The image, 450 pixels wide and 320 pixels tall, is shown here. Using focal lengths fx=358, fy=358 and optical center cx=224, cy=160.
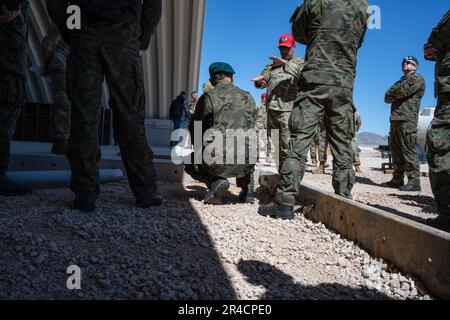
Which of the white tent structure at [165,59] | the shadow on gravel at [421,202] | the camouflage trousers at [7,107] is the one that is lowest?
the shadow on gravel at [421,202]

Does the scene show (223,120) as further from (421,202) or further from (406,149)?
(406,149)

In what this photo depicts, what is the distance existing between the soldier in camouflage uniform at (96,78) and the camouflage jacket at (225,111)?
907mm

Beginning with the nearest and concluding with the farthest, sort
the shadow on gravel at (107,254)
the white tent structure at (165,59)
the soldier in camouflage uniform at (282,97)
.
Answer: the shadow on gravel at (107,254) → the soldier in camouflage uniform at (282,97) → the white tent structure at (165,59)

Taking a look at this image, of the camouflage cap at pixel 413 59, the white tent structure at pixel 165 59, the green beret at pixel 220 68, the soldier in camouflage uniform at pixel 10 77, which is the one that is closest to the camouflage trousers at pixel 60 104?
the soldier in camouflage uniform at pixel 10 77

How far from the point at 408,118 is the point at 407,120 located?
0.03m

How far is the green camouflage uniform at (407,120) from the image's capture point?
5.44 metres


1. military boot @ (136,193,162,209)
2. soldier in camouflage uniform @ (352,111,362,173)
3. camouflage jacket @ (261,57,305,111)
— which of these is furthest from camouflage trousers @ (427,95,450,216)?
soldier in camouflage uniform @ (352,111,362,173)

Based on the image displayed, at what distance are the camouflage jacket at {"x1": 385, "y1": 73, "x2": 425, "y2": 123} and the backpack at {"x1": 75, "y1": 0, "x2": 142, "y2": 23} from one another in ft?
14.8

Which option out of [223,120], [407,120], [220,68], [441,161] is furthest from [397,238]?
[407,120]

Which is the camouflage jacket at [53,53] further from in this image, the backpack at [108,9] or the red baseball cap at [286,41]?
the red baseball cap at [286,41]

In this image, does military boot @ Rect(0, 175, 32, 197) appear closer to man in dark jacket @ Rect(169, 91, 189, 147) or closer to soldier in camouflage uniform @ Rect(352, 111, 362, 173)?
soldier in camouflage uniform @ Rect(352, 111, 362, 173)

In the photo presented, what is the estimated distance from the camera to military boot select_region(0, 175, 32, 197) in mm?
2792

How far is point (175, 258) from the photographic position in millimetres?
1771

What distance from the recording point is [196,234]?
217cm
